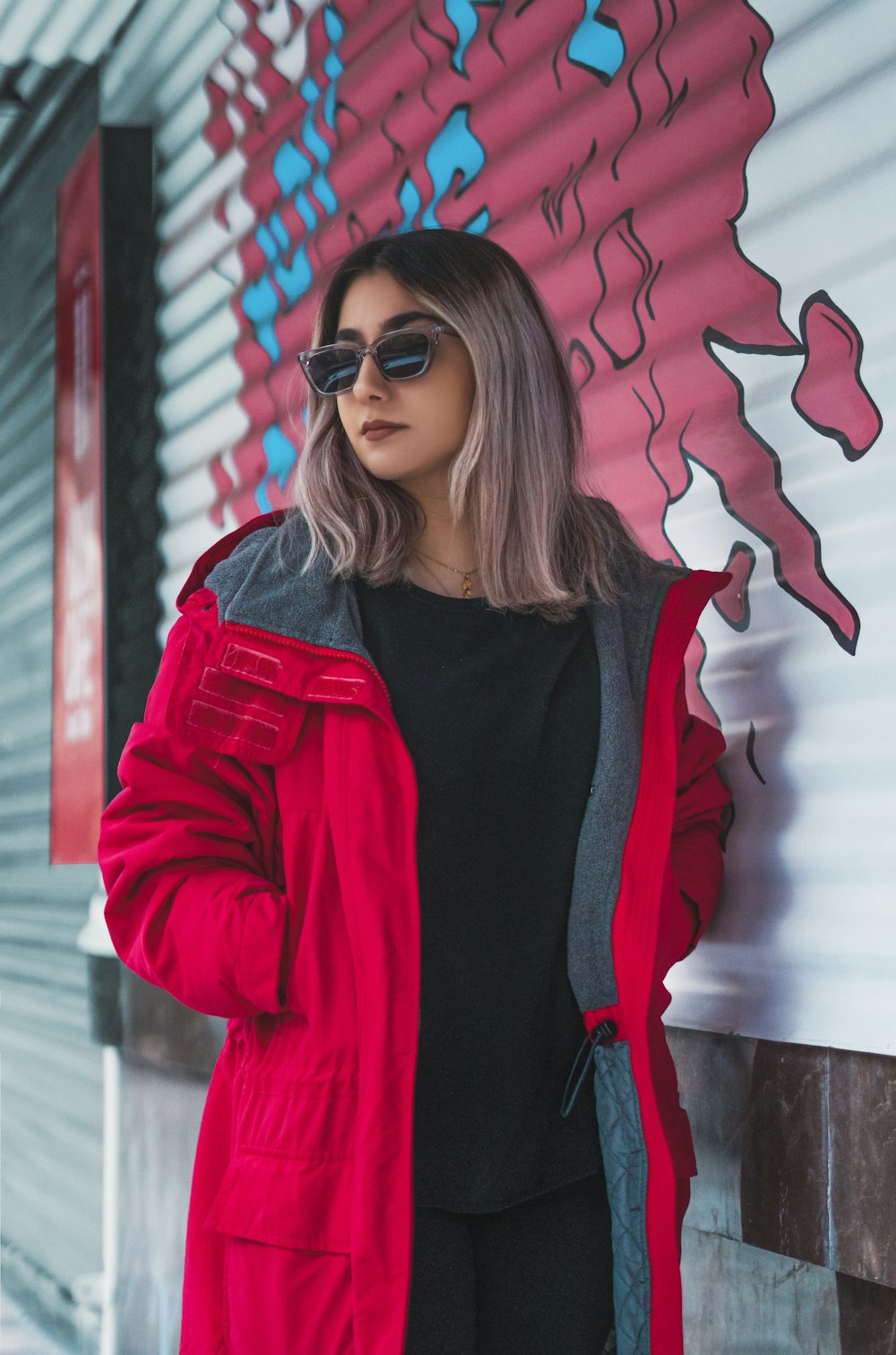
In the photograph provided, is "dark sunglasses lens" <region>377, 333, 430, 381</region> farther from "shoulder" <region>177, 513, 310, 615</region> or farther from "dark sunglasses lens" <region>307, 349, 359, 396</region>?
"shoulder" <region>177, 513, 310, 615</region>

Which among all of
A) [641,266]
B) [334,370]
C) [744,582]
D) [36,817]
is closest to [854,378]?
[744,582]

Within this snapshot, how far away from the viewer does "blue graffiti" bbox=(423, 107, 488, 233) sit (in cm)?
320

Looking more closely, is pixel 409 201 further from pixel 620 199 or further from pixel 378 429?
pixel 378 429

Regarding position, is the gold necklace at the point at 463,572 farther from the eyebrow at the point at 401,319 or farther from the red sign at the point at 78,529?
the red sign at the point at 78,529

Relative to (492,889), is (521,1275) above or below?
below

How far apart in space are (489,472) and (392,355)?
0.76ft

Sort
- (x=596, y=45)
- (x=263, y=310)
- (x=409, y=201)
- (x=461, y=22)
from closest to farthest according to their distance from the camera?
(x=596, y=45)
(x=461, y=22)
(x=409, y=201)
(x=263, y=310)

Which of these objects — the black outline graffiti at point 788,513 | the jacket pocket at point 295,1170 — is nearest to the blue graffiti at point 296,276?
the black outline graffiti at point 788,513

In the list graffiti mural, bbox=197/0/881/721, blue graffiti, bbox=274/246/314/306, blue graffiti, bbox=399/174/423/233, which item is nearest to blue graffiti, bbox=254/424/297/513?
graffiti mural, bbox=197/0/881/721

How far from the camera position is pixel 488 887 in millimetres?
1960

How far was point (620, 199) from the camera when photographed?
8.88ft

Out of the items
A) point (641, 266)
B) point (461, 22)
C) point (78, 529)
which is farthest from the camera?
point (78, 529)

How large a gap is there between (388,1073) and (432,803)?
0.37 m

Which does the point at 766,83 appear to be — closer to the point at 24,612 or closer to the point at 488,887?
the point at 488,887
